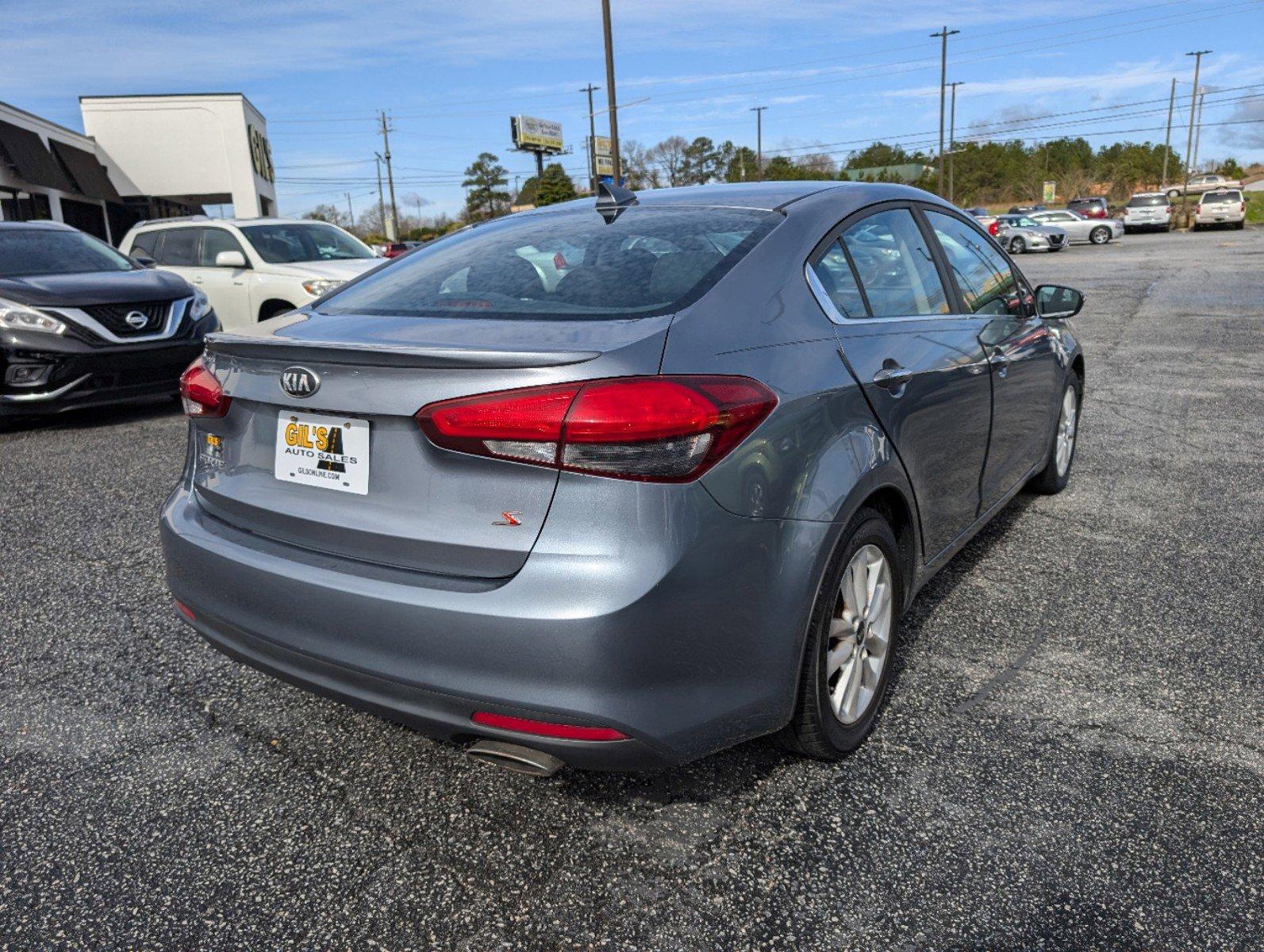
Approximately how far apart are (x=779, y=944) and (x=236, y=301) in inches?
376

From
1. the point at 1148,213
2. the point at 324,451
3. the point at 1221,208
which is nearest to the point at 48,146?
the point at 324,451

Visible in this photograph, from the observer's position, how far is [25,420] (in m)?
7.91

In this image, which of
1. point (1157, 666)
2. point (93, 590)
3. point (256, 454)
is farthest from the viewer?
point (93, 590)

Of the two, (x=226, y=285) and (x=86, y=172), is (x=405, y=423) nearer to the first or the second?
(x=226, y=285)

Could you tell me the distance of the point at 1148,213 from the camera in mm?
42906

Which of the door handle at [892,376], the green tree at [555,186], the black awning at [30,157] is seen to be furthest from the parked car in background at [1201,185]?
the door handle at [892,376]

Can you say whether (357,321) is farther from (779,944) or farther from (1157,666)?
(1157,666)

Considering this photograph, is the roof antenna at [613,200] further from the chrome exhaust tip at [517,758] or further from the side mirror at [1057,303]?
the side mirror at [1057,303]

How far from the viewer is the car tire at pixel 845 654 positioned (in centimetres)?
237

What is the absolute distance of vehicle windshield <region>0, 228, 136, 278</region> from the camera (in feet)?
25.8

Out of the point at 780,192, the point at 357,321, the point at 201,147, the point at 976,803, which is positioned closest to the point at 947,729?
the point at 976,803

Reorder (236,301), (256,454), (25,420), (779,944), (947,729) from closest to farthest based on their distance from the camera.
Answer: (779,944), (256,454), (947,729), (25,420), (236,301)

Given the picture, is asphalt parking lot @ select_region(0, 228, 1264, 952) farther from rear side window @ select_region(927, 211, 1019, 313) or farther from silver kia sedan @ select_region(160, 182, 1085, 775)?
rear side window @ select_region(927, 211, 1019, 313)

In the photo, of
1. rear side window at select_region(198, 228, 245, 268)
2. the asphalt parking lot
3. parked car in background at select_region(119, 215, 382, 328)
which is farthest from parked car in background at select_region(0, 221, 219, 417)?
the asphalt parking lot
